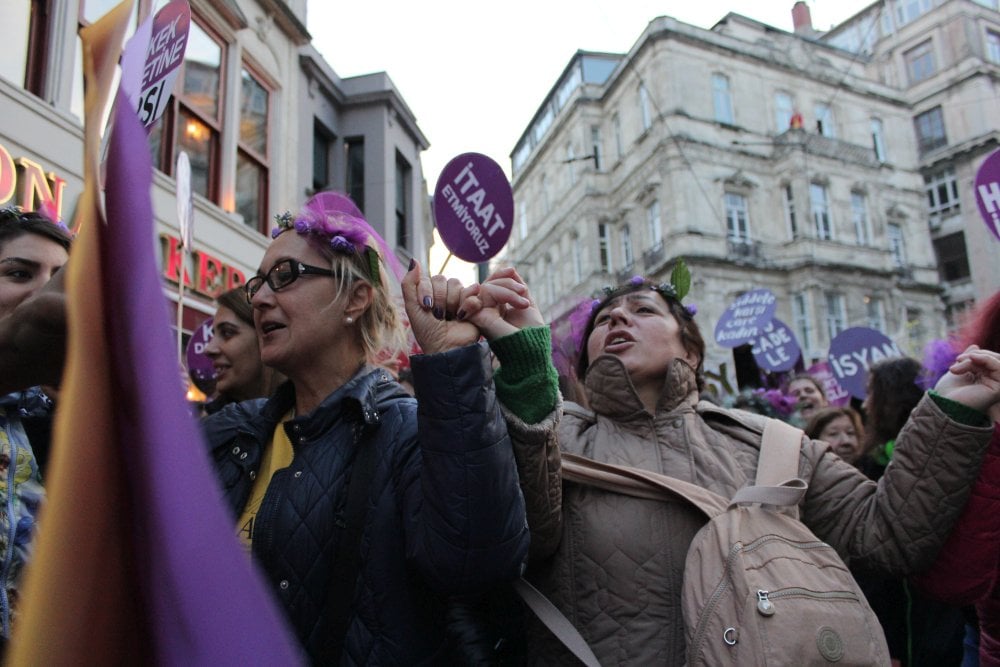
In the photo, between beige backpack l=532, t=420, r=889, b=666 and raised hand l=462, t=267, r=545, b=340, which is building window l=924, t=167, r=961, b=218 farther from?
raised hand l=462, t=267, r=545, b=340

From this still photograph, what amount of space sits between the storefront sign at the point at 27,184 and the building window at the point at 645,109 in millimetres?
25505

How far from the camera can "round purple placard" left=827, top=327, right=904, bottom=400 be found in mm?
6360

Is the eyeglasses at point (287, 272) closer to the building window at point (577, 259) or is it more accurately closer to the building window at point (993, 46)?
the building window at point (577, 259)

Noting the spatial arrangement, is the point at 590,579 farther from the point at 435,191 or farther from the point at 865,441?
the point at 865,441

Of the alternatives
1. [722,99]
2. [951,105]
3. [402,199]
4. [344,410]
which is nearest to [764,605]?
[344,410]

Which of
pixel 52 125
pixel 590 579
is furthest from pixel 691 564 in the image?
pixel 52 125

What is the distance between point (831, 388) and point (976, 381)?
6552mm

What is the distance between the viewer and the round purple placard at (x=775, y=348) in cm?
834

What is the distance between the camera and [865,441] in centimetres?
364

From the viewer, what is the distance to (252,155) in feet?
37.8

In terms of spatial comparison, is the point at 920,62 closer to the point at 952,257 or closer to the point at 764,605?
the point at 952,257

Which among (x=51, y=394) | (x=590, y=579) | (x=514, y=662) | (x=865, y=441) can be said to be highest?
(x=51, y=394)

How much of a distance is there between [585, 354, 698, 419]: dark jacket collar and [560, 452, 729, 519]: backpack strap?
228mm

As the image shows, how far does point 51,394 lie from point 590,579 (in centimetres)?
151
